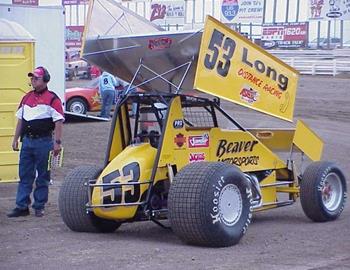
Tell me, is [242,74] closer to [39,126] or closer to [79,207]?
[79,207]

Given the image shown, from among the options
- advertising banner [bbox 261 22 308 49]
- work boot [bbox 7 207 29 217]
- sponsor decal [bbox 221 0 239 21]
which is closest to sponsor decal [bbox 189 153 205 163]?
work boot [bbox 7 207 29 217]

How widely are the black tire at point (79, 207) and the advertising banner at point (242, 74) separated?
165 centimetres

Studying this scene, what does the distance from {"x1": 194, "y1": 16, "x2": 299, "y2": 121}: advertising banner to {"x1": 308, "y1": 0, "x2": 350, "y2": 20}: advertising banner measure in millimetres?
57254

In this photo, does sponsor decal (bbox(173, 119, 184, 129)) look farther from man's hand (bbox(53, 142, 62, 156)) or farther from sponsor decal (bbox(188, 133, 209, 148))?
man's hand (bbox(53, 142, 62, 156))

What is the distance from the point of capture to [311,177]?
10484mm

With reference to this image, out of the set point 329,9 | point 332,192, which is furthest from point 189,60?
point 329,9

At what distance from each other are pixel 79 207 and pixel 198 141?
1404 mm

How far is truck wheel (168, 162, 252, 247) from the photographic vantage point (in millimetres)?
8677

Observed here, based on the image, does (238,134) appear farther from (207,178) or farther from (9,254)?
(9,254)


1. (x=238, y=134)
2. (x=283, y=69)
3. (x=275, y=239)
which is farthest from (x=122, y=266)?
(x=283, y=69)

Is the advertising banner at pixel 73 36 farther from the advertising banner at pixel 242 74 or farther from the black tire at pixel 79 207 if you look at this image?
the black tire at pixel 79 207

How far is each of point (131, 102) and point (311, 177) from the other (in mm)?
2231

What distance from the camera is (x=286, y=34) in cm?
7275

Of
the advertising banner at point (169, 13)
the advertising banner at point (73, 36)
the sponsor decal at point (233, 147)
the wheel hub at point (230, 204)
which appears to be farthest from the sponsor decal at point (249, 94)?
the advertising banner at point (169, 13)
